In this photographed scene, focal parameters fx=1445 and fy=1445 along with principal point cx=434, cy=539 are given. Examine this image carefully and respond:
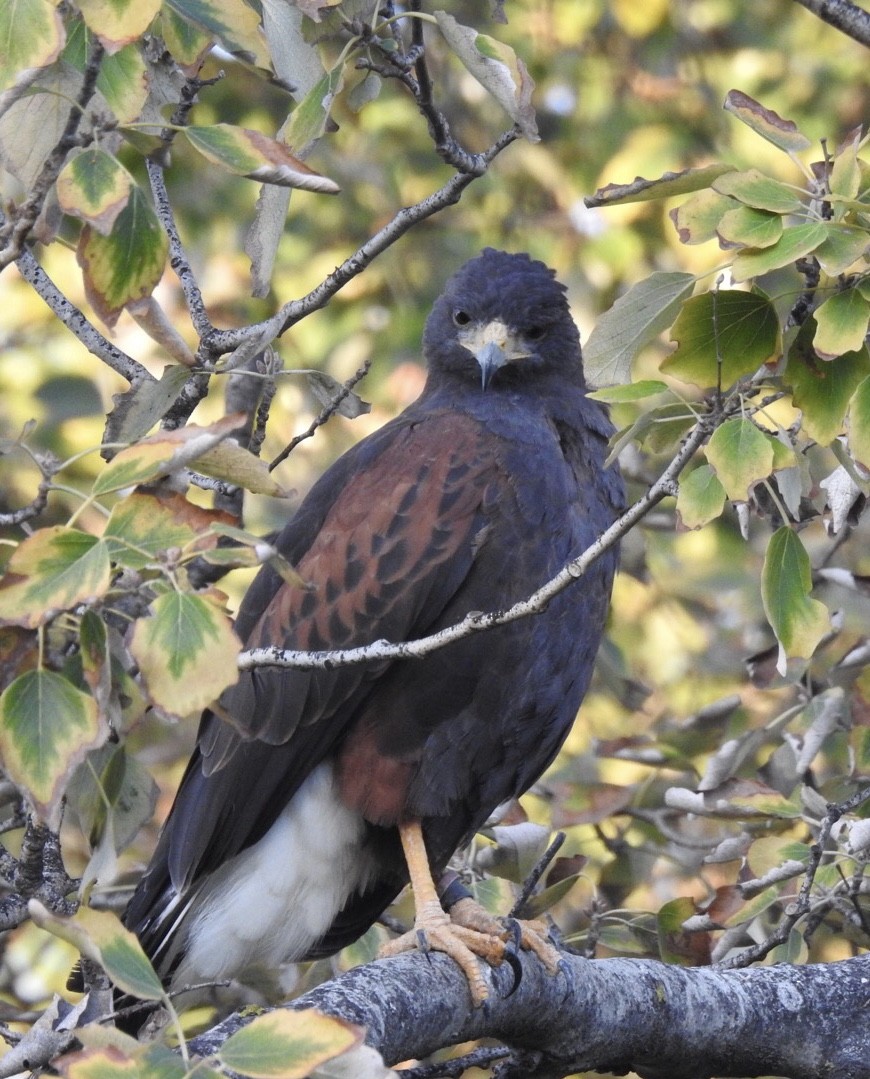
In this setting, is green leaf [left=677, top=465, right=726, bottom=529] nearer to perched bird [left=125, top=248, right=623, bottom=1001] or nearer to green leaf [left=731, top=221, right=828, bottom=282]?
green leaf [left=731, top=221, right=828, bottom=282]

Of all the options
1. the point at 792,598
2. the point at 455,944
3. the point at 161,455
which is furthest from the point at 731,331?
the point at 455,944

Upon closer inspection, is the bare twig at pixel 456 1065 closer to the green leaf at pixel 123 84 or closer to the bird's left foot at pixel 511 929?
the bird's left foot at pixel 511 929

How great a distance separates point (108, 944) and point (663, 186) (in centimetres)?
128

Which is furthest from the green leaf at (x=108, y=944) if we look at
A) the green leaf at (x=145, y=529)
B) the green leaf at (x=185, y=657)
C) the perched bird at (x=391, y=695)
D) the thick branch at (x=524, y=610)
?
the perched bird at (x=391, y=695)

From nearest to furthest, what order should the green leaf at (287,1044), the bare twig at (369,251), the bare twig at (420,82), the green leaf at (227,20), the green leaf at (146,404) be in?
the green leaf at (287,1044) < the green leaf at (227,20) < the green leaf at (146,404) < the bare twig at (420,82) < the bare twig at (369,251)

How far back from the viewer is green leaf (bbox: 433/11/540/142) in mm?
2090

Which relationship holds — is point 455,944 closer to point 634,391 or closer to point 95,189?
point 634,391

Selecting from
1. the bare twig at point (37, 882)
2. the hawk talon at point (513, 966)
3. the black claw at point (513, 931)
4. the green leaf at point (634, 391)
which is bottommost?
the hawk talon at point (513, 966)

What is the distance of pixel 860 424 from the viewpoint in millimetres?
1979

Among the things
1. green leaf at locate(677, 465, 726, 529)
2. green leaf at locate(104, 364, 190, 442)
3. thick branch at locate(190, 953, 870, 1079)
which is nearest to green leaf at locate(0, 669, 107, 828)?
green leaf at locate(104, 364, 190, 442)

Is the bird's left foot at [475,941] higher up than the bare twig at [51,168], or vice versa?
the bare twig at [51,168]

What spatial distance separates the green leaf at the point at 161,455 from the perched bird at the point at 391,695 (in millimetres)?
1374

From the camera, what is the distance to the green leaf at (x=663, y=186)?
2055 millimetres

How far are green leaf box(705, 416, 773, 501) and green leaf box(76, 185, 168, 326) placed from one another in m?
0.78
